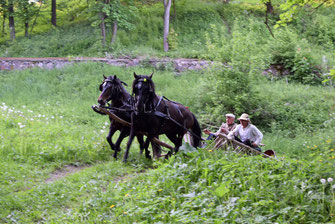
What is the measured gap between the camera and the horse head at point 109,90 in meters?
9.83

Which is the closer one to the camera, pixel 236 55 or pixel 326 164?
pixel 326 164

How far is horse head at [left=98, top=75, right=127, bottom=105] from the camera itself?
32.2 ft

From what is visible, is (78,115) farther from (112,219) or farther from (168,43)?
(168,43)

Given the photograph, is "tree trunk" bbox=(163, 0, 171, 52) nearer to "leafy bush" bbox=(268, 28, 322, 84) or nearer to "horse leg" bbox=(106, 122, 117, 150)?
"leafy bush" bbox=(268, 28, 322, 84)

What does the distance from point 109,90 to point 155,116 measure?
151cm

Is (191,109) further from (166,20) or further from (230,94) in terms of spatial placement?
(166,20)

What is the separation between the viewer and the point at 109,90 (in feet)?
32.7

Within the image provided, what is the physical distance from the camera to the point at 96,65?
72.2 feet

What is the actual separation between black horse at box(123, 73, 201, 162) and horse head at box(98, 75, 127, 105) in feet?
3.35

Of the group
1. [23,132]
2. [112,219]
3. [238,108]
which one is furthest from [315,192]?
[238,108]

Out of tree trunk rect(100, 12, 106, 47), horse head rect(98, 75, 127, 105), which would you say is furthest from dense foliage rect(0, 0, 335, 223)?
horse head rect(98, 75, 127, 105)

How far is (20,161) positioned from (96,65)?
1313cm

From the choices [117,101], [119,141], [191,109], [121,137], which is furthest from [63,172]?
[191,109]

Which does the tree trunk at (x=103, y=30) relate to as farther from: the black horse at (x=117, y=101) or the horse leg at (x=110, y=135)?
the horse leg at (x=110, y=135)
